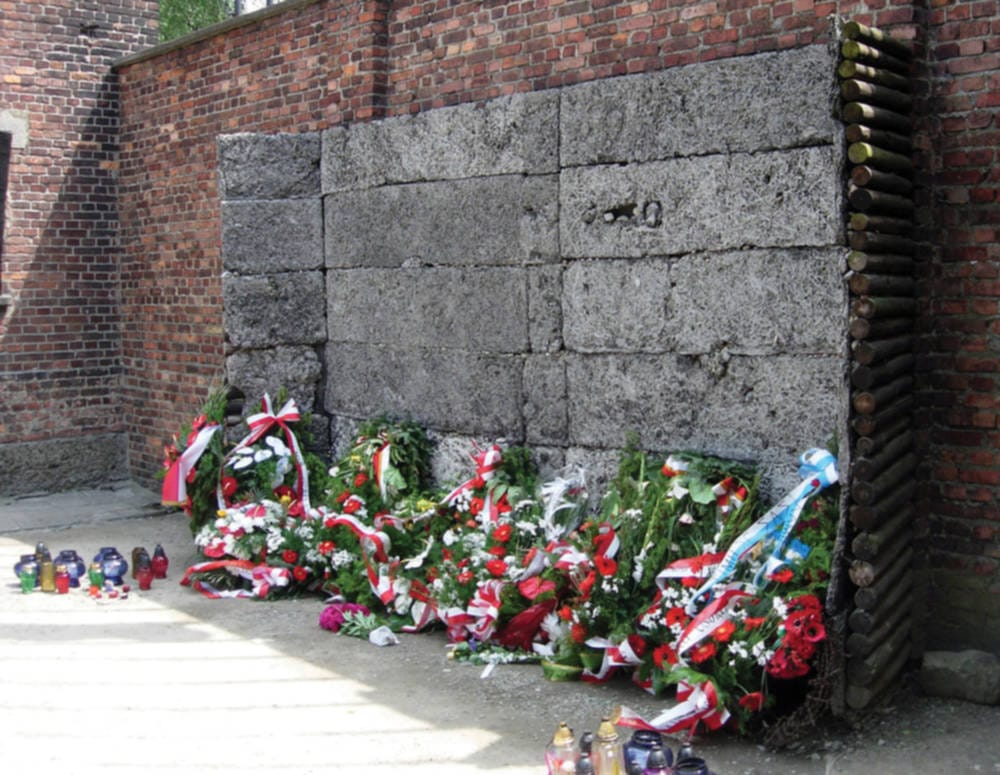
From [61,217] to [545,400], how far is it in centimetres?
584

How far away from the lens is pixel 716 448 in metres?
6.07

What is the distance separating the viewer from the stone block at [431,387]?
7133mm

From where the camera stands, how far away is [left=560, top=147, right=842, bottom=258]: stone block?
18.4 ft

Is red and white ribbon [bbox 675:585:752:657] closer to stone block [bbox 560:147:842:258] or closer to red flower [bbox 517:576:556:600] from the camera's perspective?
red flower [bbox 517:576:556:600]

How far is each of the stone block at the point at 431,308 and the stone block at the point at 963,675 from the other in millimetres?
2848

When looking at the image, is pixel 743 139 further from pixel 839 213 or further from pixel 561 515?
pixel 561 515

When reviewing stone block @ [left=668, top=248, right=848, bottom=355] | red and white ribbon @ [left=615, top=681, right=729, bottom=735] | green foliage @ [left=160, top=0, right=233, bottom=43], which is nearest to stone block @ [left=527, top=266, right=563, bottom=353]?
stone block @ [left=668, top=248, right=848, bottom=355]

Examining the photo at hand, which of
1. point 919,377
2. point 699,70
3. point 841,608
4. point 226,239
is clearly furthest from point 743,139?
point 226,239

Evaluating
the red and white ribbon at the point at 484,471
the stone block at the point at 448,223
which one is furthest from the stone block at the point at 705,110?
the red and white ribbon at the point at 484,471

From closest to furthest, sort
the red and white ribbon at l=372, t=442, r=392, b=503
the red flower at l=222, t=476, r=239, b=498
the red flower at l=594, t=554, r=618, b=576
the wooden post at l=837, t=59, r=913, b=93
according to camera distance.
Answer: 1. the wooden post at l=837, t=59, r=913, b=93
2. the red flower at l=594, t=554, r=618, b=576
3. the red and white ribbon at l=372, t=442, r=392, b=503
4. the red flower at l=222, t=476, r=239, b=498

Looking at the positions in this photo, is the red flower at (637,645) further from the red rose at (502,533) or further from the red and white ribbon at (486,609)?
the red rose at (502,533)

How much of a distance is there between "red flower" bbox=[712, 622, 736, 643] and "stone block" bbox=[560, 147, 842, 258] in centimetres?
181

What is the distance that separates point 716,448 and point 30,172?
23.4 ft

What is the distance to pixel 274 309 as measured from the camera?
8.30 metres
